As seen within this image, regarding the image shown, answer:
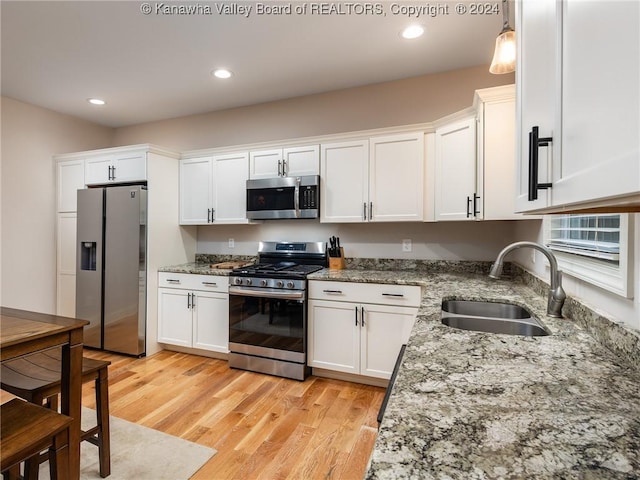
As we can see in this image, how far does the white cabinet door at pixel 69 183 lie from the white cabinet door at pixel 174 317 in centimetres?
158

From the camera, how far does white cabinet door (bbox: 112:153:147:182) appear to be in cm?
328

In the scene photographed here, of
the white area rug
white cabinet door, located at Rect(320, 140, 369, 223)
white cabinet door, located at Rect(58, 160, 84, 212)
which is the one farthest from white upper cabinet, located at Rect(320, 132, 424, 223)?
white cabinet door, located at Rect(58, 160, 84, 212)

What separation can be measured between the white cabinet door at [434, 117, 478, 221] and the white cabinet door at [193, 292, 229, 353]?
2120mm

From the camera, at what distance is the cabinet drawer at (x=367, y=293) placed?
8.07ft

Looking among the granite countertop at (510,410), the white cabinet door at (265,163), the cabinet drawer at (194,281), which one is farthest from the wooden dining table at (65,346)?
the white cabinet door at (265,163)

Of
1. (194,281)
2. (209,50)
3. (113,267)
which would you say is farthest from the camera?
(113,267)

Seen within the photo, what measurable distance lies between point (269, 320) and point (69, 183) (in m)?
2.95

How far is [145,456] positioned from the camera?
181cm

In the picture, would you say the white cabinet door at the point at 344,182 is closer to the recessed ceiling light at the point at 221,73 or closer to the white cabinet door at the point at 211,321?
the recessed ceiling light at the point at 221,73

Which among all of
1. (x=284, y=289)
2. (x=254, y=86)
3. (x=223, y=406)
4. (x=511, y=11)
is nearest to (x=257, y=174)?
(x=254, y=86)

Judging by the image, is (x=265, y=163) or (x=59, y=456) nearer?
(x=59, y=456)

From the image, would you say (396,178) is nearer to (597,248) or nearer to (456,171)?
(456,171)

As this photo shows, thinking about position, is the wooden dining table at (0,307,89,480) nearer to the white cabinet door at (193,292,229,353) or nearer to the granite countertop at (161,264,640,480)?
the granite countertop at (161,264,640,480)

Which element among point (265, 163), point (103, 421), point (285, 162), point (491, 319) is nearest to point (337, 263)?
point (285, 162)
